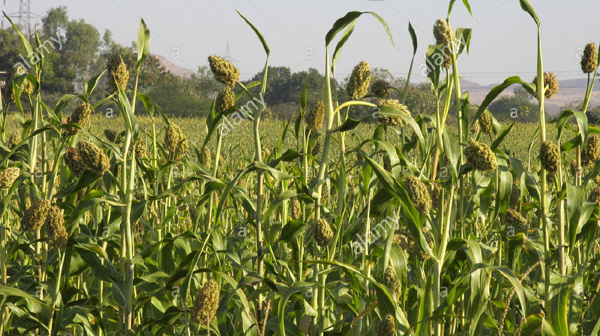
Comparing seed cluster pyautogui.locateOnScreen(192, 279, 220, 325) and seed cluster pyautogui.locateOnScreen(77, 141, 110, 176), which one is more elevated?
seed cluster pyautogui.locateOnScreen(77, 141, 110, 176)

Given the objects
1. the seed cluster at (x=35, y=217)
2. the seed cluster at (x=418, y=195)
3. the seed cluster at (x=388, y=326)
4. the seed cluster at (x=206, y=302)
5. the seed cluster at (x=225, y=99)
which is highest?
the seed cluster at (x=225, y=99)

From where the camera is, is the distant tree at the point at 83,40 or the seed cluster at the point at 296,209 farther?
the distant tree at the point at 83,40

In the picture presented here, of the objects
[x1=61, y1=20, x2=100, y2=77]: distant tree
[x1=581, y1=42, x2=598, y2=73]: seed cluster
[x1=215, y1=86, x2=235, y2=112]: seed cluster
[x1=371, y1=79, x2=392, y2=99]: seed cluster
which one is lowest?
[x1=215, y1=86, x2=235, y2=112]: seed cluster

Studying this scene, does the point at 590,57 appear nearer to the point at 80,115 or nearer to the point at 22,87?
the point at 80,115

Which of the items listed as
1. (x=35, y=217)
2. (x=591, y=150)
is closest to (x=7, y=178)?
(x=35, y=217)

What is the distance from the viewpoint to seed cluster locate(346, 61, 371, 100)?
4.82 ft

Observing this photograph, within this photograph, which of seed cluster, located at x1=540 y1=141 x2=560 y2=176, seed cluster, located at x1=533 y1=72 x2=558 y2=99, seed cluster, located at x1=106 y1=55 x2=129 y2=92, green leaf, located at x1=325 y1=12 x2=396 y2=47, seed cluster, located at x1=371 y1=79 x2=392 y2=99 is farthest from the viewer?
seed cluster, located at x1=371 y1=79 x2=392 y2=99

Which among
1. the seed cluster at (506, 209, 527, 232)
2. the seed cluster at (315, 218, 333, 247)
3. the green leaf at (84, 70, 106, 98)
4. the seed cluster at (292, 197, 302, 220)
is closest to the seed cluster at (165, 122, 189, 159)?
the green leaf at (84, 70, 106, 98)

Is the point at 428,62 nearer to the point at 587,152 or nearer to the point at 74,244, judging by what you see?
the point at 587,152

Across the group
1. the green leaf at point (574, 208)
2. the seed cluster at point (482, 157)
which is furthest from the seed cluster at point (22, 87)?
the green leaf at point (574, 208)

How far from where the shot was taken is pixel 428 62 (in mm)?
1334

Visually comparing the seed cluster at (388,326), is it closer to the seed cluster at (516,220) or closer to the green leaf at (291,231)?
the green leaf at (291,231)

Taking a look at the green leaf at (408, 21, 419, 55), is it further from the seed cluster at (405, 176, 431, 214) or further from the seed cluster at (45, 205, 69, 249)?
the seed cluster at (45, 205, 69, 249)

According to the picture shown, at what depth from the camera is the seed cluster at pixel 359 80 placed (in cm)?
147
